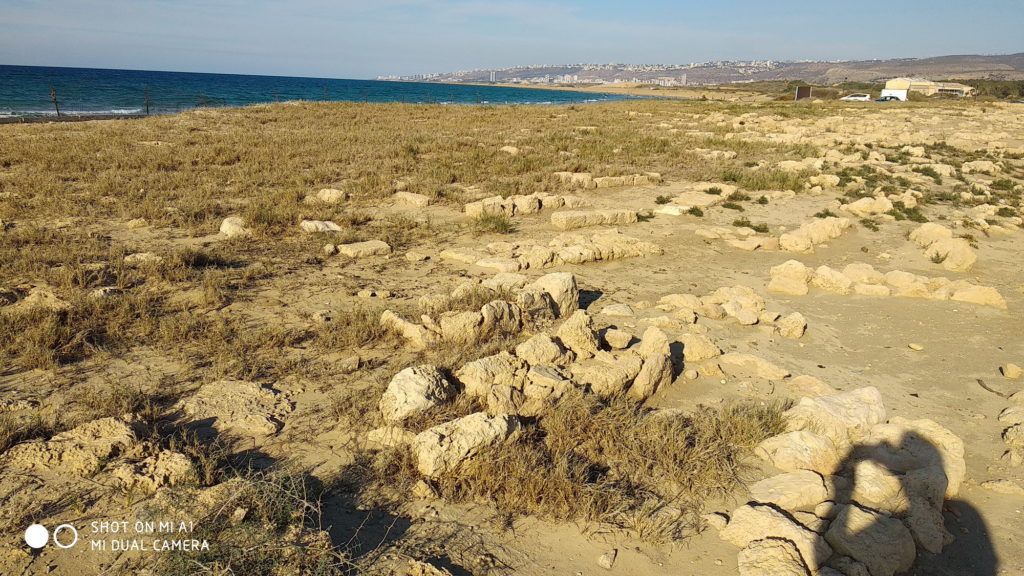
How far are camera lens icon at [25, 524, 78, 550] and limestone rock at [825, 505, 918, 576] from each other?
3841mm

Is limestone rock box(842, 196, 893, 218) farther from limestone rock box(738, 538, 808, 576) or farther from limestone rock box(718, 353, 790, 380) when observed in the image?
limestone rock box(738, 538, 808, 576)

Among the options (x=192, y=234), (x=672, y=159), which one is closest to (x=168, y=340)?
(x=192, y=234)

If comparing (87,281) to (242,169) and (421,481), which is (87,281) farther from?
(242,169)

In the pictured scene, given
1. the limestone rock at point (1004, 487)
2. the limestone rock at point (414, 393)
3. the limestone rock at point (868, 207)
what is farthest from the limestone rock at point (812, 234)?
the limestone rock at point (414, 393)

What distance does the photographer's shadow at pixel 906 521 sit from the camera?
2.85 meters

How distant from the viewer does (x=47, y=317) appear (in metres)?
4.75

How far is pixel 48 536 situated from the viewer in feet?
8.77

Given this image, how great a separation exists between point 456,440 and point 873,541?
2302mm

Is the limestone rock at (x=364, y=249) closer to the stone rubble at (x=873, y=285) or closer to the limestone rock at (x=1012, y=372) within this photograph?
the stone rubble at (x=873, y=285)

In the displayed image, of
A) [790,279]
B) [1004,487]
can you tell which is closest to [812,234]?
[790,279]

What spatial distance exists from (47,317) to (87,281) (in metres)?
1.28

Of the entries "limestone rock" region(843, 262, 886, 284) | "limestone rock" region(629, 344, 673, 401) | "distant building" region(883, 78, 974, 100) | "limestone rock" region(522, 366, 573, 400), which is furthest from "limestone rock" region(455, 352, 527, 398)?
"distant building" region(883, 78, 974, 100)

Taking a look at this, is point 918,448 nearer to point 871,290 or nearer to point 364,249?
point 871,290

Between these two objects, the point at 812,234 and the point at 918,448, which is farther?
the point at 812,234
